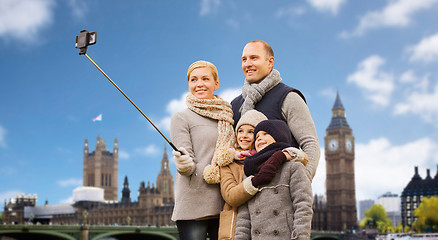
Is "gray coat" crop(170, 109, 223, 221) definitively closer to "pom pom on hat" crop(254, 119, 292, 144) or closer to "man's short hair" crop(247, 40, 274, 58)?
"pom pom on hat" crop(254, 119, 292, 144)

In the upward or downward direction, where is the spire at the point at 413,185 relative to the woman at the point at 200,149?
upward

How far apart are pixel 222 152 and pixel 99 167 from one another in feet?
366

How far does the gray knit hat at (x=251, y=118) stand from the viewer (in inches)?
151

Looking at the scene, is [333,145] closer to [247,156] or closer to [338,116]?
[338,116]

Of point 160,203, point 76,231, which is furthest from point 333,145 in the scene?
point 76,231

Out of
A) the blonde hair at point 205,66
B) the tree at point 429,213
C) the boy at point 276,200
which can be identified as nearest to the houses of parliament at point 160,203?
the tree at point 429,213

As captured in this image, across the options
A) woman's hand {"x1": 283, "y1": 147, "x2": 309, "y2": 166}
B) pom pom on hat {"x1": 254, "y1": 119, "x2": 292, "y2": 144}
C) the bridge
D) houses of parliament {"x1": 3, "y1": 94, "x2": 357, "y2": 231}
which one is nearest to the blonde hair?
pom pom on hat {"x1": 254, "y1": 119, "x2": 292, "y2": 144}

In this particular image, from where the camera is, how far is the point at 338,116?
295 feet

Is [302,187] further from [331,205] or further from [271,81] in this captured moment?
[331,205]

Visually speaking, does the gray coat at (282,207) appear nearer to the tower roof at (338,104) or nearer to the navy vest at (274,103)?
the navy vest at (274,103)

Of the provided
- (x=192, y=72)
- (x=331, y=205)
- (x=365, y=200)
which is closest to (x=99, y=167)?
(x=331, y=205)

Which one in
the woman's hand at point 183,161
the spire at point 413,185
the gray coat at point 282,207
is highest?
the spire at point 413,185

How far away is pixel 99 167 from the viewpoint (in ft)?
368

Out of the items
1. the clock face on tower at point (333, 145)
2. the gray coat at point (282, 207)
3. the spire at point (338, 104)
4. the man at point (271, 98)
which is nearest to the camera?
the gray coat at point (282, 207)
